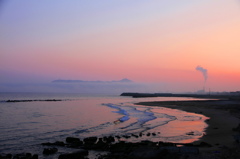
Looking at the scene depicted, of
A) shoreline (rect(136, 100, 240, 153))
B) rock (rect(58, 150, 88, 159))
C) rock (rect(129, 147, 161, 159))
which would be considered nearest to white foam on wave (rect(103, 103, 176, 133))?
shoreline (rect(136, 100, 240, 153))

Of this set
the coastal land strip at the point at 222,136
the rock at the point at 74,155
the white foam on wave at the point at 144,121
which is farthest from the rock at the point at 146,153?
the white foam on wave at the point at 144,121

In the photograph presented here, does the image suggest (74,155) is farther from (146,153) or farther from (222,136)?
(222,136)

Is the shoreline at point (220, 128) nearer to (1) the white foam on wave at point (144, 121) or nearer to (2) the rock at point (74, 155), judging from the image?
(1) the white foam on wave at point (144, 121)

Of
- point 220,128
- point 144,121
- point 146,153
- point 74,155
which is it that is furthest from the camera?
point 144,121

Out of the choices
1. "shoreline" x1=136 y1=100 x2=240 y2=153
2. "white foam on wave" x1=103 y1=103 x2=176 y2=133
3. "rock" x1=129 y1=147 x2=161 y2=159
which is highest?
"rock" x1=129 y1=147 x2=161 y2=159

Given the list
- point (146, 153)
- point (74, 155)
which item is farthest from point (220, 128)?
point (74, 155)

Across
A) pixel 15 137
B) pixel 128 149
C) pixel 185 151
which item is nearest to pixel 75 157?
pixel 128 149

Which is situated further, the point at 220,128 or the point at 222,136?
the point at 220,128

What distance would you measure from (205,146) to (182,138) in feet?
12.3

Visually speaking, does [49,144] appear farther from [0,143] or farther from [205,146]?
[205,146]

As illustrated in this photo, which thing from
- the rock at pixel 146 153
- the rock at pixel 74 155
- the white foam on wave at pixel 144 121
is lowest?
the white foam on wave at pixel 144 121

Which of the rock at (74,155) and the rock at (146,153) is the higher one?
the rock at (146,153)

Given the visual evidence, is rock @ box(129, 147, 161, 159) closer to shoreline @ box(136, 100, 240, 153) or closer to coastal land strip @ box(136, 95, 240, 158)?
coastal land strip @ box(136, 95, 240, 158)

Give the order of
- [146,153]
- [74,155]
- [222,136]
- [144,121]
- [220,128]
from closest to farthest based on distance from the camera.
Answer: [146,153], [74,155], [222,136], [220,128], [144,121]
